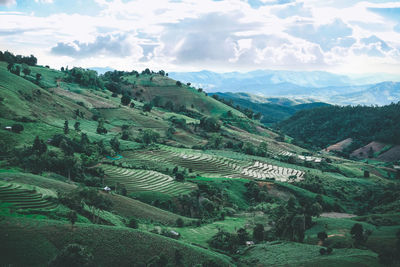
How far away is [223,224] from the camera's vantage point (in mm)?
73062

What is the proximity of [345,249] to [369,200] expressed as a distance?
61426mm

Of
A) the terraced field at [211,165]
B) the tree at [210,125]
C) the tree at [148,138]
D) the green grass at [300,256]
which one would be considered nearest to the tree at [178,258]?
the green grass at [300,256]

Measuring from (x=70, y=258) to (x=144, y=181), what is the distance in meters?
54.9

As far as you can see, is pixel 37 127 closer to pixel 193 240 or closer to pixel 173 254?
pixel 193 240

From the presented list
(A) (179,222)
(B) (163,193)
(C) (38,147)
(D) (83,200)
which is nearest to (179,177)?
(B) (163,193)

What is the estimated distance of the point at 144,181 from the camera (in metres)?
93.2

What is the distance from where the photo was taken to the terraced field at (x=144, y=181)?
3494 inches

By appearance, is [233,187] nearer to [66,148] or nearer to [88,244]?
[66,148]

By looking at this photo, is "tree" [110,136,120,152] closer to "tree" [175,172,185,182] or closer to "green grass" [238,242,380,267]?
"tree" [175,172,185,182]

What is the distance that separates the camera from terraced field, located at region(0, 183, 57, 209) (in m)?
51.0

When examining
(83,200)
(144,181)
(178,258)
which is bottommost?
(144,181)

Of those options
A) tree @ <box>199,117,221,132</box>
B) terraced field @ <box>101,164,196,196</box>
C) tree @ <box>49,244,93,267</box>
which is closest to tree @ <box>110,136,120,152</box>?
terraced field @ <box>101,164,196,196</box>

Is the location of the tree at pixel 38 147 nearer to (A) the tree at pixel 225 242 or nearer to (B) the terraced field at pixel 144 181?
(B) the terraced field at pixel 144 181

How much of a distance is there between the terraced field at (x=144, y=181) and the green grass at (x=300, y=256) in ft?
119
